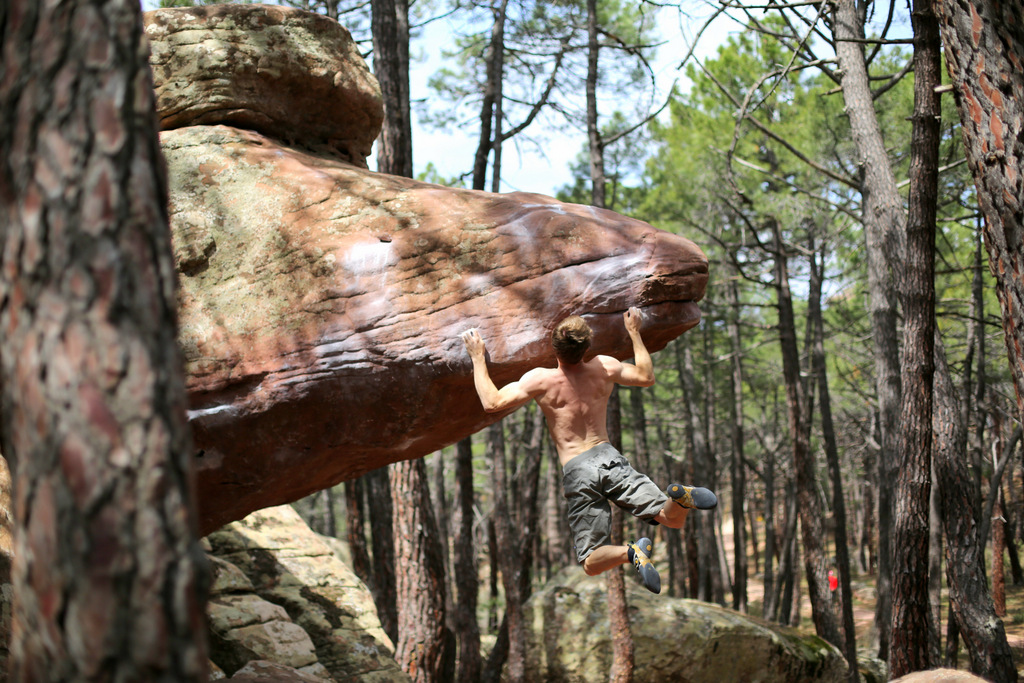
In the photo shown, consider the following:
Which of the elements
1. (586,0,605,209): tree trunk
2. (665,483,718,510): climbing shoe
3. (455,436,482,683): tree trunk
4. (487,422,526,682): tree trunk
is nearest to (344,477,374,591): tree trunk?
(455,436,482,683): tree trunk

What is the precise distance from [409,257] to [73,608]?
3.49 m

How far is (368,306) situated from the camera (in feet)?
16.3

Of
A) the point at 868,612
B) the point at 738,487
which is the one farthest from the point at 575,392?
the point at 868,612

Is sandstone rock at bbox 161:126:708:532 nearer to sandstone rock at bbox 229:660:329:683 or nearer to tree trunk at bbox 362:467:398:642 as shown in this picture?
sandstone rock at bbox 229:660:329:683

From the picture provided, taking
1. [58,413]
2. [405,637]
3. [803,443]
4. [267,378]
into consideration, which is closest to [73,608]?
[58,413]

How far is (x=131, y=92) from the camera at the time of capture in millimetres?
2109

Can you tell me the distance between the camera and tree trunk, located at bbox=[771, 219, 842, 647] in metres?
12.4

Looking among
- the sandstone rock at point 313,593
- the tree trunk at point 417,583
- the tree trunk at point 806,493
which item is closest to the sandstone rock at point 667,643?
the tree trunk at point 417,583

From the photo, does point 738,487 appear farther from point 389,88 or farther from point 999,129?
point 999,129

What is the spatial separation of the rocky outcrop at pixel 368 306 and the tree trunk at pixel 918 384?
2.39m

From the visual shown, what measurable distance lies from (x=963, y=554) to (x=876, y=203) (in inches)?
157

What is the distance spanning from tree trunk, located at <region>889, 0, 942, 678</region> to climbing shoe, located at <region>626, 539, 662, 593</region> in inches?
113

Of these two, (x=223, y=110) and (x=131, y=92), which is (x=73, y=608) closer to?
(x=131, y=92)

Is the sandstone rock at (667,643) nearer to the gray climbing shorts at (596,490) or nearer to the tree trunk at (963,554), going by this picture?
the tree trunk at (963,554)
